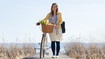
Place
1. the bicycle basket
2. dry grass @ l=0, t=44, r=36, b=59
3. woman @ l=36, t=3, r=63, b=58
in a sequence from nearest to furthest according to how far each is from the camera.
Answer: the bicycle basket → woman @ l=36, t=3, r=63, b=58 → dry grass @ l=0, t=44, r=36, b=59

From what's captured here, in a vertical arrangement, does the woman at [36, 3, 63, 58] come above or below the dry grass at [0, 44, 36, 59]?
above

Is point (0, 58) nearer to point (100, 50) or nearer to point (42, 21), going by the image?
point (42, 21)

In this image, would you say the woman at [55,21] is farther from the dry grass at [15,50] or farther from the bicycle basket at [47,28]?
the dry grass at [15,50]

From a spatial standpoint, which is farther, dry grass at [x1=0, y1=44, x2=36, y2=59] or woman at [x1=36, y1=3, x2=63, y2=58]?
dry grass at [x1=0, y1=44, x2=36, y2=59]

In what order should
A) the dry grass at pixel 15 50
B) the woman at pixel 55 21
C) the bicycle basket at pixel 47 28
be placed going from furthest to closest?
the dry grass at pixel 15 50, the woman at pixel 55 21, the bicycle basket at pixel 47 28

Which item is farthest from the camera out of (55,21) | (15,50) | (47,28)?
(15,50)

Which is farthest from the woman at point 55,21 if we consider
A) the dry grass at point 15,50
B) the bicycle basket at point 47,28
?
the dry grass at point 15,50

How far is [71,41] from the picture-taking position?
43.1 ft

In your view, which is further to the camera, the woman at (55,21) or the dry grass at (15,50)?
the dry grass at (15,50)

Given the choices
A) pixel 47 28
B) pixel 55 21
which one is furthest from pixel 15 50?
pixel 47 28

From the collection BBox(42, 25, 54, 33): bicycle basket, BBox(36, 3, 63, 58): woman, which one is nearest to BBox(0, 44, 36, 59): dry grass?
BBox(36, 3, 63, 58): woman

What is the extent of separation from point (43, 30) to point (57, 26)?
24.7 inches

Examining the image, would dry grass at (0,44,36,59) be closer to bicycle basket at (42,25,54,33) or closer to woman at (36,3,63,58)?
woman at (36,3,63,58)

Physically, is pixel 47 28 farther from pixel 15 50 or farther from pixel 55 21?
pixel 15 50
